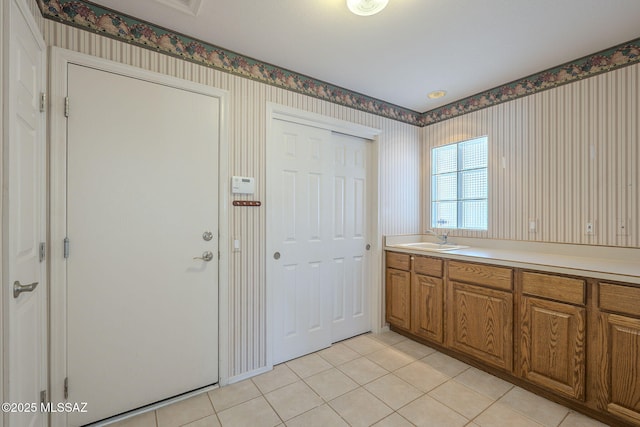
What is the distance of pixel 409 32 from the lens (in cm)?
187

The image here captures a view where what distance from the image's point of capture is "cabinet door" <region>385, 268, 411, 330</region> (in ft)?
9.30

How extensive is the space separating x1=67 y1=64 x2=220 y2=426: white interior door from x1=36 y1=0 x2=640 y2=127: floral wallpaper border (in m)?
0.29

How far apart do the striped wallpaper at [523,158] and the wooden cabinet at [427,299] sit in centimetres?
78

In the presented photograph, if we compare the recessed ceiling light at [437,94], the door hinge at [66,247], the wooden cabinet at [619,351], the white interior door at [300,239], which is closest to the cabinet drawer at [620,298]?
the wooden cabinet at [619,351]

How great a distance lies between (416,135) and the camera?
339 centimetres

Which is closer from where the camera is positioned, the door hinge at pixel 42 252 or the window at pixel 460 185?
the door hinge at pixel 42 252

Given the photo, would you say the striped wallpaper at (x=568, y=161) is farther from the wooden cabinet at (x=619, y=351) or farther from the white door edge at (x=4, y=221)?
the white door edge at (x=4, y=221)

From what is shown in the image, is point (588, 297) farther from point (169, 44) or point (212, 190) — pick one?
point (169, 44)

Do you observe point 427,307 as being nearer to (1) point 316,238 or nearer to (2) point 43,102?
(1) point 316,238

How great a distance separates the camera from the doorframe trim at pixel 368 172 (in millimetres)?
2273

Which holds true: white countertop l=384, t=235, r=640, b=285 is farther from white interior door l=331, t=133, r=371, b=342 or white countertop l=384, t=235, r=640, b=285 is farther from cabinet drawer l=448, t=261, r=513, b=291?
white interior door l=331, t=133, r=371, b=342

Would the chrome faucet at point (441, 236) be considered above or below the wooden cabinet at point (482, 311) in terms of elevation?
above

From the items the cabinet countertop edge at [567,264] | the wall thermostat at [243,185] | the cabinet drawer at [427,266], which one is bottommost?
the cabinet drawer at [427,266]

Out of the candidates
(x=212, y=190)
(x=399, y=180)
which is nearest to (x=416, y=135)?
(x=399, y=180)
